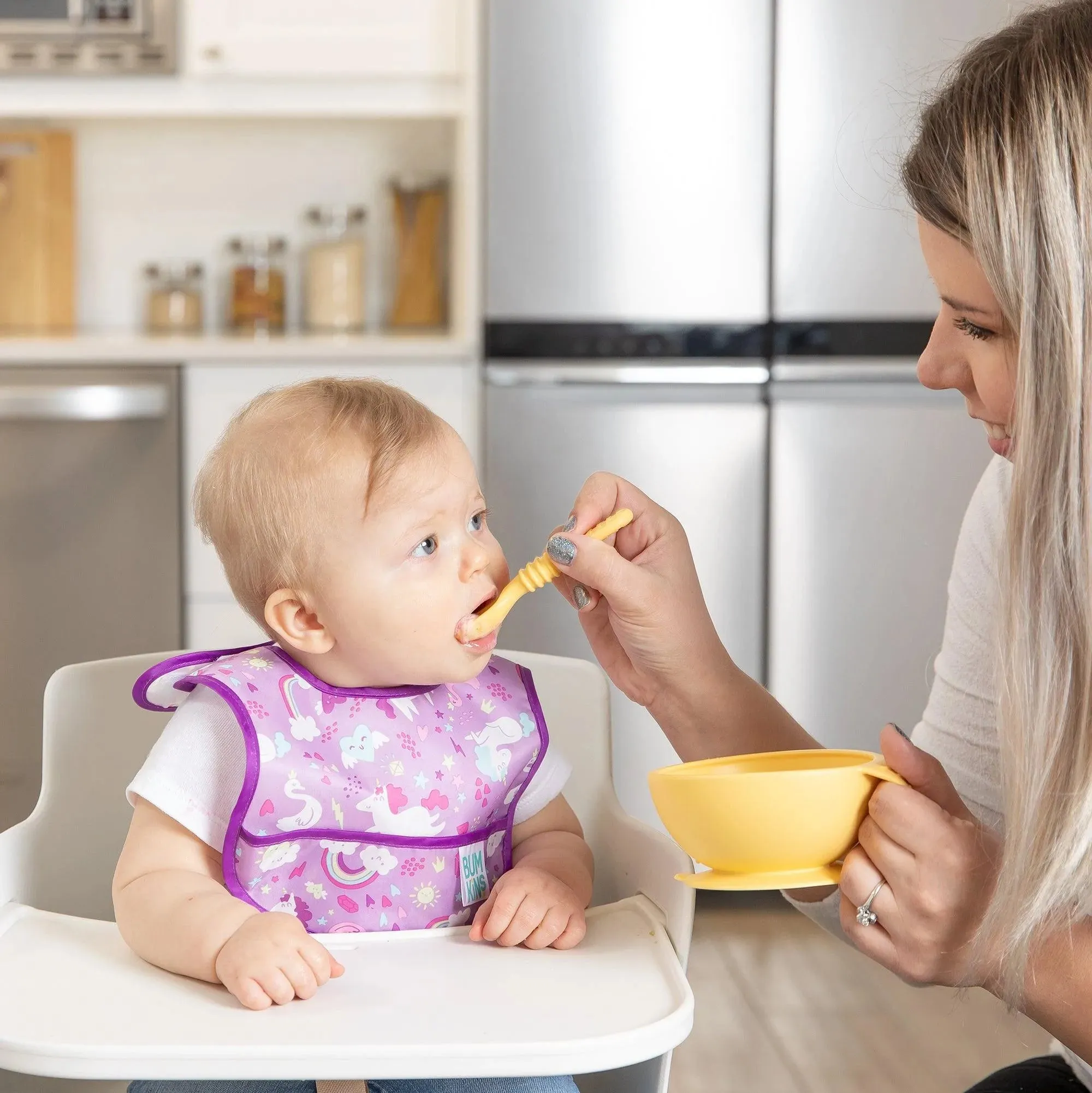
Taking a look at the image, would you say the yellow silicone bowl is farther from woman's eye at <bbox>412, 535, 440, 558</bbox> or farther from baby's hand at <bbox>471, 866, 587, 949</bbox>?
woman's eye at <bbox>412, 535, 440, 558</bbox>

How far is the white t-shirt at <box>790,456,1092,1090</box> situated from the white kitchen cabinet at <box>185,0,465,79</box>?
1.47 m

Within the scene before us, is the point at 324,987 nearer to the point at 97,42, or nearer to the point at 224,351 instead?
the point at 224,351

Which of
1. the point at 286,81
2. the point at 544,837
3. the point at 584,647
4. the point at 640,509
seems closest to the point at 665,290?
the point at 584,647

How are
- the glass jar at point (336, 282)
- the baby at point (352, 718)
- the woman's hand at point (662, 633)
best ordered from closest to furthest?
the baby at point (352, 718) < the woman's hand at point (662, 633) < the glass jar at point (336, 282)

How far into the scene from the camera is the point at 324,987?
0.72 meters

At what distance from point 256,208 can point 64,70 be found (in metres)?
0.49

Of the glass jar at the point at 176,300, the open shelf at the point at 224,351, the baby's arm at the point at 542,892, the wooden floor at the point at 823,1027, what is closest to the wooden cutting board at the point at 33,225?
the glass jar at the point at 176,300

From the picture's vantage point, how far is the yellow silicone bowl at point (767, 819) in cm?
70

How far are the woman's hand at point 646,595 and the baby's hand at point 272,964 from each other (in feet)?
1.05

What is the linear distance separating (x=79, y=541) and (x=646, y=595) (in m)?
1.43

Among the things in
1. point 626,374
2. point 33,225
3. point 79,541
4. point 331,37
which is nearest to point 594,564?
point 626,374

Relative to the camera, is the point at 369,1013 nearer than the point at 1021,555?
Yes

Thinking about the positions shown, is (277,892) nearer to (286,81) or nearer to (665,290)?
(665,290)

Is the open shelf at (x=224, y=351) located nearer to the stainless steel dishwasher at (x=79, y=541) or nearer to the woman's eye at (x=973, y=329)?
the stainless steel dishwasher at (x=79, y=541)
